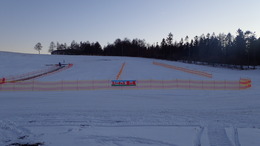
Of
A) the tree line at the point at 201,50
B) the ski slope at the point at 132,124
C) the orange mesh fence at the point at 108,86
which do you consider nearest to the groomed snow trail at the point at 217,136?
the ski slope at the point at 132,124

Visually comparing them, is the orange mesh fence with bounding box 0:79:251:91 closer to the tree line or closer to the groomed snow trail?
the groomed snow trail

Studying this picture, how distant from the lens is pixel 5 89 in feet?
78.5

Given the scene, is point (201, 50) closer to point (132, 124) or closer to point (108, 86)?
point (108, 86)

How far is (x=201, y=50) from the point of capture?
320ft

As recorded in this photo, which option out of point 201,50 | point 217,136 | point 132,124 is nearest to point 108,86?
point 132,124

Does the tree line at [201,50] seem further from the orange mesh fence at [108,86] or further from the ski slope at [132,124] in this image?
the ski slope at [132,124]

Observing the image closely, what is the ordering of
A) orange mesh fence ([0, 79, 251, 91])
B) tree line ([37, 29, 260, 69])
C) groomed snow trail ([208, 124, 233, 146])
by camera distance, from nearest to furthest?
groomed snow trail ([208, 124, 233, 146]) → orange mesh fence ([0, 79, 251, 91]) → tree line ([37, 29, 260, 69])

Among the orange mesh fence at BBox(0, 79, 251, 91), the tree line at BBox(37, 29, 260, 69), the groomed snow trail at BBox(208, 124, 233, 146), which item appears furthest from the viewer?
the tree line at BBox(37, 29, 260, 69)

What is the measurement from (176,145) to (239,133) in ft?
10.4

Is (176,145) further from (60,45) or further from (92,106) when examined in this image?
(60,45)

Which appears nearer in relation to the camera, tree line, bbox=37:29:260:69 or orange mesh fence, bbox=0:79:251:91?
orange mesh fence, bbox=0:79:251:91

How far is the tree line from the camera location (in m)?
74.5

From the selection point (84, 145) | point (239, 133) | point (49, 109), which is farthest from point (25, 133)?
point (239, 133)

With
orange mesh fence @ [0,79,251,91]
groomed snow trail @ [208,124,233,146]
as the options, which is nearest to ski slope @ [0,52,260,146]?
groomed snow trail @ [208,124,233,146]
